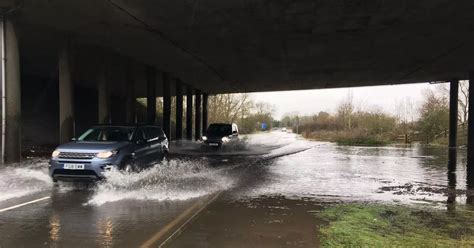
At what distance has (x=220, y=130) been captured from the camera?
27.3m

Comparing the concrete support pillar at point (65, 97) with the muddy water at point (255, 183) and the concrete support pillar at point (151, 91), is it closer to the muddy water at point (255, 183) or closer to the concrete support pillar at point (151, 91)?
the muddy water at point (255, 183)

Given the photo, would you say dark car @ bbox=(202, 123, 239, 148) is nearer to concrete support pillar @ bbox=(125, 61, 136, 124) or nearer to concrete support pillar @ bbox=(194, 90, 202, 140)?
concrete support pillar @ bbox=(125, 61, 136, 124)

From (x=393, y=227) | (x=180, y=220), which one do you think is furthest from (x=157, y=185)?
(x=393, y=227)

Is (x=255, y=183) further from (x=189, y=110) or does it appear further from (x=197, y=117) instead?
(x=197, y=117)

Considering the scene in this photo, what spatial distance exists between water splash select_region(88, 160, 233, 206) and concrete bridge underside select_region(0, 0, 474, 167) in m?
5.95

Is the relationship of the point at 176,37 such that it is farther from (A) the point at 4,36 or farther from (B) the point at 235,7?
(A) the point at 4,36

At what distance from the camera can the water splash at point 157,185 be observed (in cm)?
966

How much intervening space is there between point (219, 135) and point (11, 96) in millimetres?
12990

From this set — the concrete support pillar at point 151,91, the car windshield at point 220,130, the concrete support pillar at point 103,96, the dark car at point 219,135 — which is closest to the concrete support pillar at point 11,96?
the concrete support pillar at point 103,96

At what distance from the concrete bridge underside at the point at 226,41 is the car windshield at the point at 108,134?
4.78 m

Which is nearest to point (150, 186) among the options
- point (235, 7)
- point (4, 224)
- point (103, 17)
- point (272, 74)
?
point (4, 224)

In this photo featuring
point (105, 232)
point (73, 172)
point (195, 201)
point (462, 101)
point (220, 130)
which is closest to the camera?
point (105, 232)

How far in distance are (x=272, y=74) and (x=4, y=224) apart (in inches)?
992

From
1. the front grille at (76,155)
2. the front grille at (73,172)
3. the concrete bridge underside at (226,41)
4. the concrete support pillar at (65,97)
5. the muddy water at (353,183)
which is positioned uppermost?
the concrete bridge underside at (226,41)
